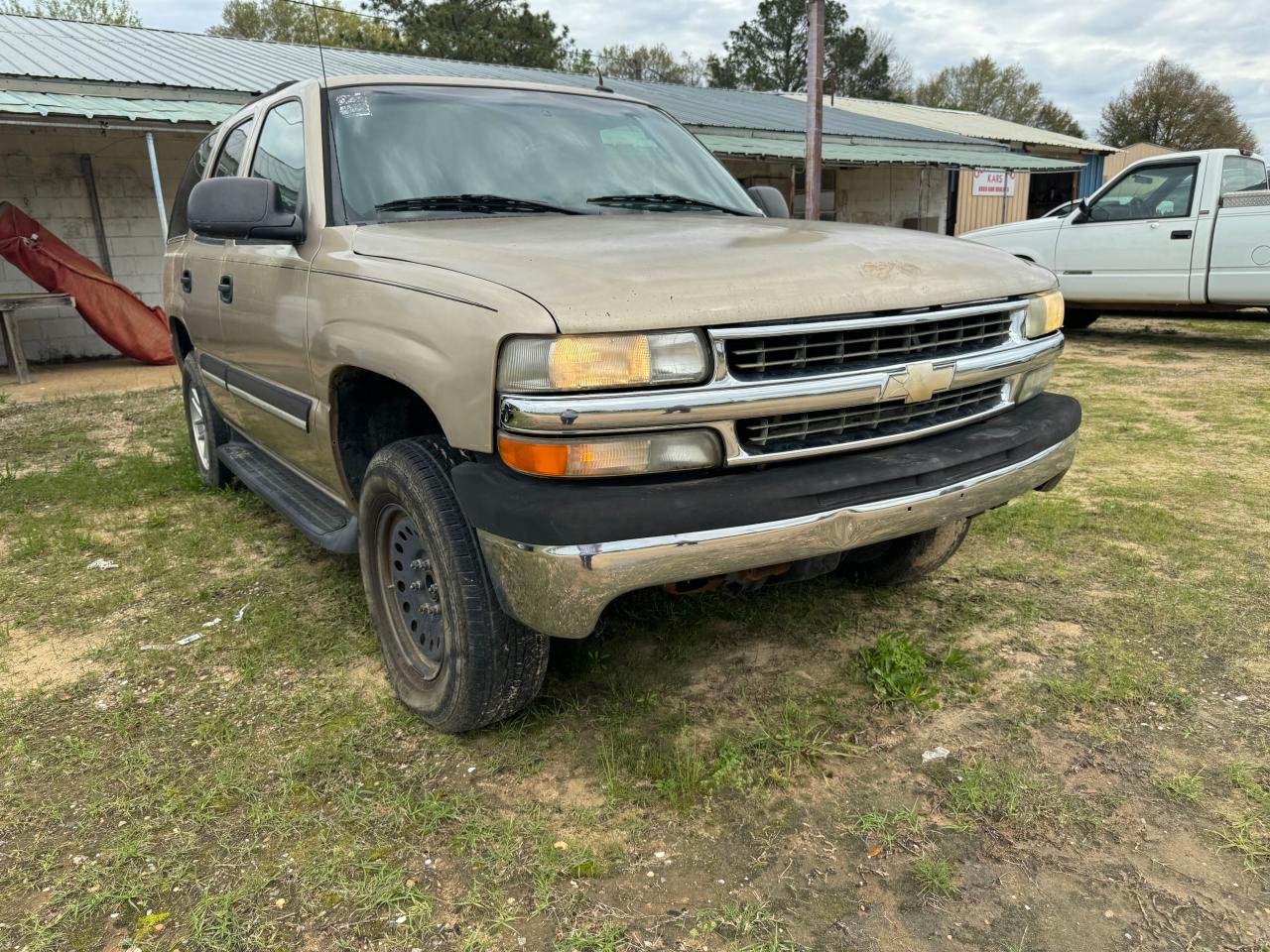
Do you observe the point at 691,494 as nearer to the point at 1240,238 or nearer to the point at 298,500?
the point at 298,500

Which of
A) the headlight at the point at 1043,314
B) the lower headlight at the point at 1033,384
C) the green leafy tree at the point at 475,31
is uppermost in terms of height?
the green leafy tree at the point at 475,31

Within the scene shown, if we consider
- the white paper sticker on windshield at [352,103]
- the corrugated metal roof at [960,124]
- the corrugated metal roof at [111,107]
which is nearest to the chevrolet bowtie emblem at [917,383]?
the white paper sticker on windshield at [352,103]

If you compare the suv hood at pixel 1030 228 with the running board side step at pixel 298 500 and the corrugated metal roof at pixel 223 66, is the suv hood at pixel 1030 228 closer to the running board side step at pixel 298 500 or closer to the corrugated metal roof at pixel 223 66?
the corrugated metal roof at pixel 223 66

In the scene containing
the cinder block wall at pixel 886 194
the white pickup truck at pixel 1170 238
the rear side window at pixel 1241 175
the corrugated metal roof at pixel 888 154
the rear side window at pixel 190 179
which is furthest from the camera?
the cinder block wall at pixel 886 194

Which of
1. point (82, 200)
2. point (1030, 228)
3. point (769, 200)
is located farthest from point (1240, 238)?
point (82, 200)

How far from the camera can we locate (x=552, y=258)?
2.25 m

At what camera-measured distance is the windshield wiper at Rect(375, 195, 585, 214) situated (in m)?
2.92

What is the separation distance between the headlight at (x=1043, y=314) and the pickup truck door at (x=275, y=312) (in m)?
2.26

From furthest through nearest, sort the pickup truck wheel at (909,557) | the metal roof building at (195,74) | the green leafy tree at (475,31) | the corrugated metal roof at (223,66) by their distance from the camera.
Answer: the green leafy tree at (475,31)
the corrugated metal roof at (223,66)
the metal roof building at (195,74)
the pickup truck wheel at (909,557)

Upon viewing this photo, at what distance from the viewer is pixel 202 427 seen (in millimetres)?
5082

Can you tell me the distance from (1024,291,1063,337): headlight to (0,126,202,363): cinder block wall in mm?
11453

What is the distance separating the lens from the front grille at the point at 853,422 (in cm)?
218

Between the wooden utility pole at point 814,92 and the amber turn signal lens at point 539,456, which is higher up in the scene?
the wooden utility pole at point 814,92

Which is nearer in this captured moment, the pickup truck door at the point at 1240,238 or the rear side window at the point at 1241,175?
the pickup truck door at the point at 1240,238
